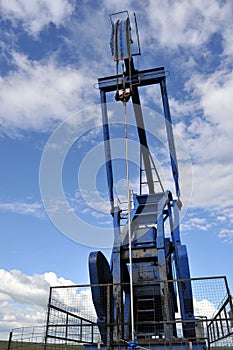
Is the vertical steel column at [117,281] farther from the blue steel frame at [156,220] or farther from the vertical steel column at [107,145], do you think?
the vertical steel column at [107,145]

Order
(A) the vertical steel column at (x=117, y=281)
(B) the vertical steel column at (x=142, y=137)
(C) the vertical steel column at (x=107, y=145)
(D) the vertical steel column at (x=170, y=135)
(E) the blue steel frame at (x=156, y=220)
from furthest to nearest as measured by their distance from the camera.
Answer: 1. (B) the vertical steel column at (x=142, y=137)
2. (C) the vertical steel column at (x=107, y=145)
3. (D) the vertical steel column at (x=170, y=135)
4. (E) the blue steel frame at (x=156, y=220)
5. (A) the vertical steel column at (x=117, y=281)

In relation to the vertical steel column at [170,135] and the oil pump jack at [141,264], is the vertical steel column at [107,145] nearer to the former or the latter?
the oil pump jack at [141,264]

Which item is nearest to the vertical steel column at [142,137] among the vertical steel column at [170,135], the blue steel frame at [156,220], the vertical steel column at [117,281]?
the blue steel frame at [156,220]

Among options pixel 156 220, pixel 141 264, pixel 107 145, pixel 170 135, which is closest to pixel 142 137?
pixel 170 135

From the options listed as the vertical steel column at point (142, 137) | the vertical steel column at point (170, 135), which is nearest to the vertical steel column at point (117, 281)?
the vertical steel column at point (170, 135)

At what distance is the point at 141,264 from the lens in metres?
10.0

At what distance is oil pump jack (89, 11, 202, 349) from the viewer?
28.2 feet

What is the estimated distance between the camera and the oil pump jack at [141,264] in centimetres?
859

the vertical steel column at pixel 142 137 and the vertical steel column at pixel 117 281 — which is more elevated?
the vertical steel column at pixel 142 137

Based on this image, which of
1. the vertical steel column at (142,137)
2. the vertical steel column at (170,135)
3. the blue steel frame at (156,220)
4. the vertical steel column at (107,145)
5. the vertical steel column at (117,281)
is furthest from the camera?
the vertical steel column at (142,137)

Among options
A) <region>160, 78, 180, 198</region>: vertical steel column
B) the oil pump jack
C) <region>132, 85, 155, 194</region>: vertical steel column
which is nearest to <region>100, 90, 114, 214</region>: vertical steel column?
the oil pump jack

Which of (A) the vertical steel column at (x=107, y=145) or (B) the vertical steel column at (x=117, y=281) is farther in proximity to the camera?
(A) the vertical steel column at (x=107, y=145)

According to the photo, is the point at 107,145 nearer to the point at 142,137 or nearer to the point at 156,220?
the point at 142,137

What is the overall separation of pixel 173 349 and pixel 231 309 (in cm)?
153
